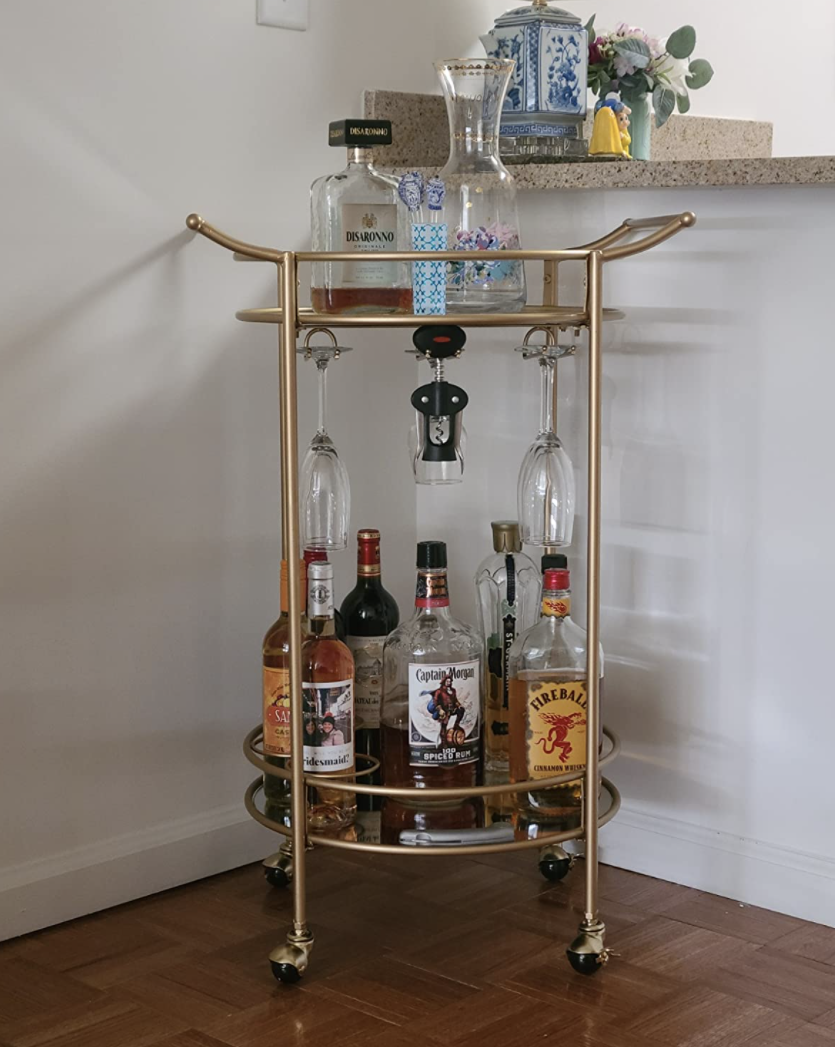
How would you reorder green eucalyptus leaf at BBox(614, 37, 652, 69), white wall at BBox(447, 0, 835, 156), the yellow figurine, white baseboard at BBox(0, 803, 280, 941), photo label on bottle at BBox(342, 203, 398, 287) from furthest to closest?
1. white wall at BBox(447, 0, 835, 156)
2. green eucalyptus leaf at BBox(614, 37, 652, 69)
3. the yellow figurine
4. white baseboard at BBox(0, 803, 280, 941)
5. photo label on bottle at BBox(342, 203, 398, 287)

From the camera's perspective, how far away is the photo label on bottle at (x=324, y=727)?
5.22ft

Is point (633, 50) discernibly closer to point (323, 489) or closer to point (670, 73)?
point (670, 73)

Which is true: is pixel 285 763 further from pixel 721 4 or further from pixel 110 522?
pixel 721 4

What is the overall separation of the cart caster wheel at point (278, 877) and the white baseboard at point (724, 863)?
1.45ft

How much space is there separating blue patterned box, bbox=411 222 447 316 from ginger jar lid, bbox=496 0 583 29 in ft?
1.75

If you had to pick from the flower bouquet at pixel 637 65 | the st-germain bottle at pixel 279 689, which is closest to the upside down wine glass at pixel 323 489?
the st-germain bottle at pixel 279 689

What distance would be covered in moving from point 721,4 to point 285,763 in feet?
5.74

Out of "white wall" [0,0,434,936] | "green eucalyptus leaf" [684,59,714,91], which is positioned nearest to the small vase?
"green eucalyptus leaf" [684,59,714,91]

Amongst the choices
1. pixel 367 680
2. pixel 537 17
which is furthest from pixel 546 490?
pixel 537 17

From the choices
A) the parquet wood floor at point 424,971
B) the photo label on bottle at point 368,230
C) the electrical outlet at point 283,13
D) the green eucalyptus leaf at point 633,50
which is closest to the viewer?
the parquet wood floor at point 424,971

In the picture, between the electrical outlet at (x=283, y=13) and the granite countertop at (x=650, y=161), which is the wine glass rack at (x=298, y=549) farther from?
the electrical outlet at (x=283, y=13)

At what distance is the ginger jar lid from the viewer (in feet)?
6.15

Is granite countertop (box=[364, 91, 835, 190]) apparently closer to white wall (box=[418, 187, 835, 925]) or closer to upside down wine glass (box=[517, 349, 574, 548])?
white wall (box=[418, 187, 835, 925])

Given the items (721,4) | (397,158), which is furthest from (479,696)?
(721,4)
